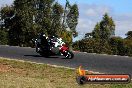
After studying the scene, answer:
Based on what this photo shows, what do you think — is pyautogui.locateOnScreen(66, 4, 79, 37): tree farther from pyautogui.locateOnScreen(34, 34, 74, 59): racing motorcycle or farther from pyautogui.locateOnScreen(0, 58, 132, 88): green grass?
pyautogui.locateOnScreen(0, 58, 132, 88): green grass

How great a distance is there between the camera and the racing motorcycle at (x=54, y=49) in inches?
967

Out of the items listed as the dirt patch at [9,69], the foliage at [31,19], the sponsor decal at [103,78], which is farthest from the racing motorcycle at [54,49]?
the foliage at [31,19]

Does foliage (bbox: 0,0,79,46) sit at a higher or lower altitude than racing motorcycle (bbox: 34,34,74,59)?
higher

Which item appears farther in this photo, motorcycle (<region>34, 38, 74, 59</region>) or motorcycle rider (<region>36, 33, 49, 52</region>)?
motorcycle rider (<region>36, 33, 49, 52</region>)

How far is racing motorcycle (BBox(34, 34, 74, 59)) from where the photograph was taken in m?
24.6

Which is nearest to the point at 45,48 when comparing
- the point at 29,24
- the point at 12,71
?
the point at 12,71

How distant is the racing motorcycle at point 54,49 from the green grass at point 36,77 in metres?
5.71

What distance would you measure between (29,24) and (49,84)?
62749mm

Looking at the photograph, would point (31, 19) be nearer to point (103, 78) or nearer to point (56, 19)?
point (56, 19)

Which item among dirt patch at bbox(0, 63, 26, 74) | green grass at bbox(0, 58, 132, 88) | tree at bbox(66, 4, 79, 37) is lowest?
green grass at bbox(0, 58, 132, 88)

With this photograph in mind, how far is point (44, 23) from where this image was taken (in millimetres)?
77500

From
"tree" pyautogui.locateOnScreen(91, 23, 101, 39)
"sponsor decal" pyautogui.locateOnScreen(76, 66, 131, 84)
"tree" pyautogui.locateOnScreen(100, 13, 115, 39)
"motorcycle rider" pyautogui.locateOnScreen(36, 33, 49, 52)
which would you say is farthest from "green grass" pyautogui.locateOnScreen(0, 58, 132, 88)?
"tree" pyautogui.locateOnScreen(100, 13, 115, 39)

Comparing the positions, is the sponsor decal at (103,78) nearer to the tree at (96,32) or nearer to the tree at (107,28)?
the tree at (96,32)

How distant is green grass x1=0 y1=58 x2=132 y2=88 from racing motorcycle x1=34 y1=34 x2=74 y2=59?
225 inches
